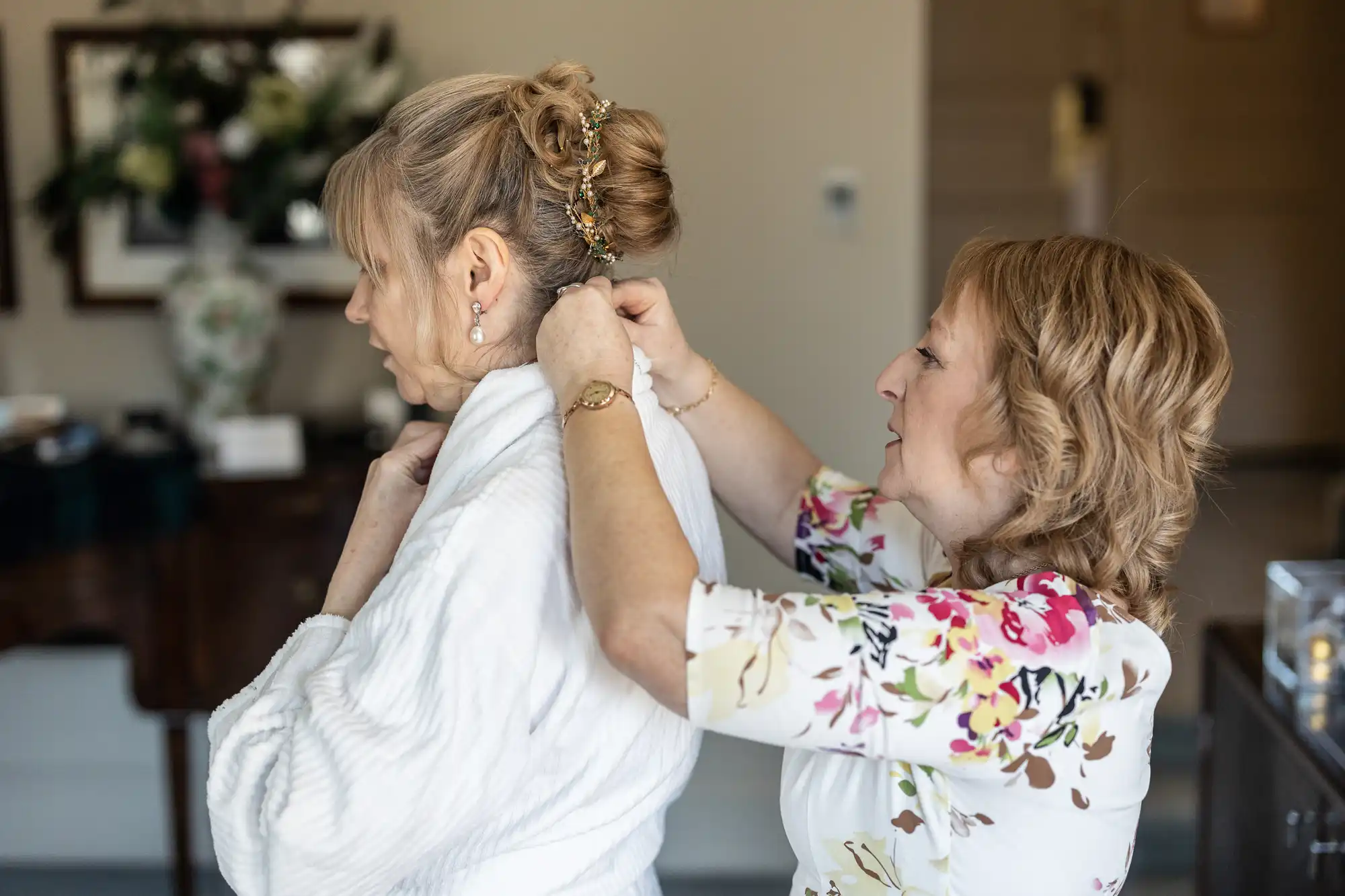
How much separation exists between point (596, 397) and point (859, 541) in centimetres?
53

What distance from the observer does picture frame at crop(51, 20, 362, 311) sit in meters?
2.83

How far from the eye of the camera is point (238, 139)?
2682 mm

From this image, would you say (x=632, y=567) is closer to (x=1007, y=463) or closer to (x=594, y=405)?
(x=594, y=405)

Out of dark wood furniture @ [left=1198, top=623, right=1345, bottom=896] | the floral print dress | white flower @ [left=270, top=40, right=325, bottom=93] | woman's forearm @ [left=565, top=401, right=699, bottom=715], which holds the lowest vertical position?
dark wood furniture @ [left=1198, top=623, right=1345, bottom=896]

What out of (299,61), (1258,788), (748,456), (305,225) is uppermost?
(299,61)

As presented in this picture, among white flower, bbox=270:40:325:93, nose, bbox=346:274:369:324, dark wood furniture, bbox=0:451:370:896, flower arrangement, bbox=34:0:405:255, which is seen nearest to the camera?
nose, bbox=346:274:369:324

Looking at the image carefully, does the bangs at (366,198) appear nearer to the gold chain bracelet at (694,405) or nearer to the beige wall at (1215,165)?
the gold chain bracelet at (694,405)

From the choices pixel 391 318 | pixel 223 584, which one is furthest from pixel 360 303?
pixel 223 584

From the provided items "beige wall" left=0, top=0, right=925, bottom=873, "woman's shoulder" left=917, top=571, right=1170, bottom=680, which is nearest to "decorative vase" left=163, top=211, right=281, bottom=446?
"beige wall" left=0, top=0, right=925, bottom=873

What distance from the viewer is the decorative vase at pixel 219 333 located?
8.89ft

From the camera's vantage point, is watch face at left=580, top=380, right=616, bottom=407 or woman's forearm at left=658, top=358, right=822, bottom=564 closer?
watch face at left=580, top=380, right=616, bottom=407

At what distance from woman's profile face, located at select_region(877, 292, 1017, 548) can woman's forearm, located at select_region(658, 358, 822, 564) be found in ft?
0.97

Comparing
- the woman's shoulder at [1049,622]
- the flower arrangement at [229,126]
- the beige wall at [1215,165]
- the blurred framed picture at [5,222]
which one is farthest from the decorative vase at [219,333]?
the beige wall at [1215,165]

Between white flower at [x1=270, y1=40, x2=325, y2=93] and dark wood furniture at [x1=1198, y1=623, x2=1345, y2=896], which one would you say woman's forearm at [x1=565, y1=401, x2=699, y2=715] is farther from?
white flower at [x1=270, y1=40, x2=325, y2=93]
